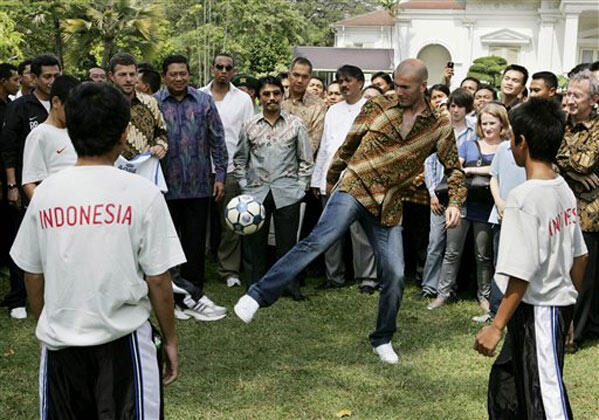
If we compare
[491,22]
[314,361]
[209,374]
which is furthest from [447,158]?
[491,22]

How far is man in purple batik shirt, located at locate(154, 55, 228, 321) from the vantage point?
22.4 ft

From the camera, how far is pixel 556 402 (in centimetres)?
329

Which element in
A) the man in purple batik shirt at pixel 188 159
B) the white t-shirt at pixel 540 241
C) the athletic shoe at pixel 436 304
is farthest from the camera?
the athletic shoe at pixel 436 304

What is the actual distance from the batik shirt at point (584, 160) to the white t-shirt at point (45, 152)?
3.63 meters

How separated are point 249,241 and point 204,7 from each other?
4221 cm

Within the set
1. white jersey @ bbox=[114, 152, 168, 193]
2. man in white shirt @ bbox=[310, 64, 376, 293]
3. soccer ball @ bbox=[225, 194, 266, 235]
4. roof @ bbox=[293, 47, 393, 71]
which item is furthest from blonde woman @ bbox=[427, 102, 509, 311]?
roof @ bbox=[293, 47, 393, 71]

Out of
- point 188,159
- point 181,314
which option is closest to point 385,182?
point 188,159

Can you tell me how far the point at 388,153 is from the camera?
5398mm

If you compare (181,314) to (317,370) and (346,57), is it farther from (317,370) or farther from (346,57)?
(346,57)

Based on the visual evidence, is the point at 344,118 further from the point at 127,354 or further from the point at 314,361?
the point at 127,354

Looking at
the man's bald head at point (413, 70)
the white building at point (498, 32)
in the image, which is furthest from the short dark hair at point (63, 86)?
the white building at point (498, 32)

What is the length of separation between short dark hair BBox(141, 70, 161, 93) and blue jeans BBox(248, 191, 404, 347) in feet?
13.2

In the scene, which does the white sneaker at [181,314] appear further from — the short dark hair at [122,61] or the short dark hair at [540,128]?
the short dark hair at [540,128]

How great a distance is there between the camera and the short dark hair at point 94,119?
9.19ft
